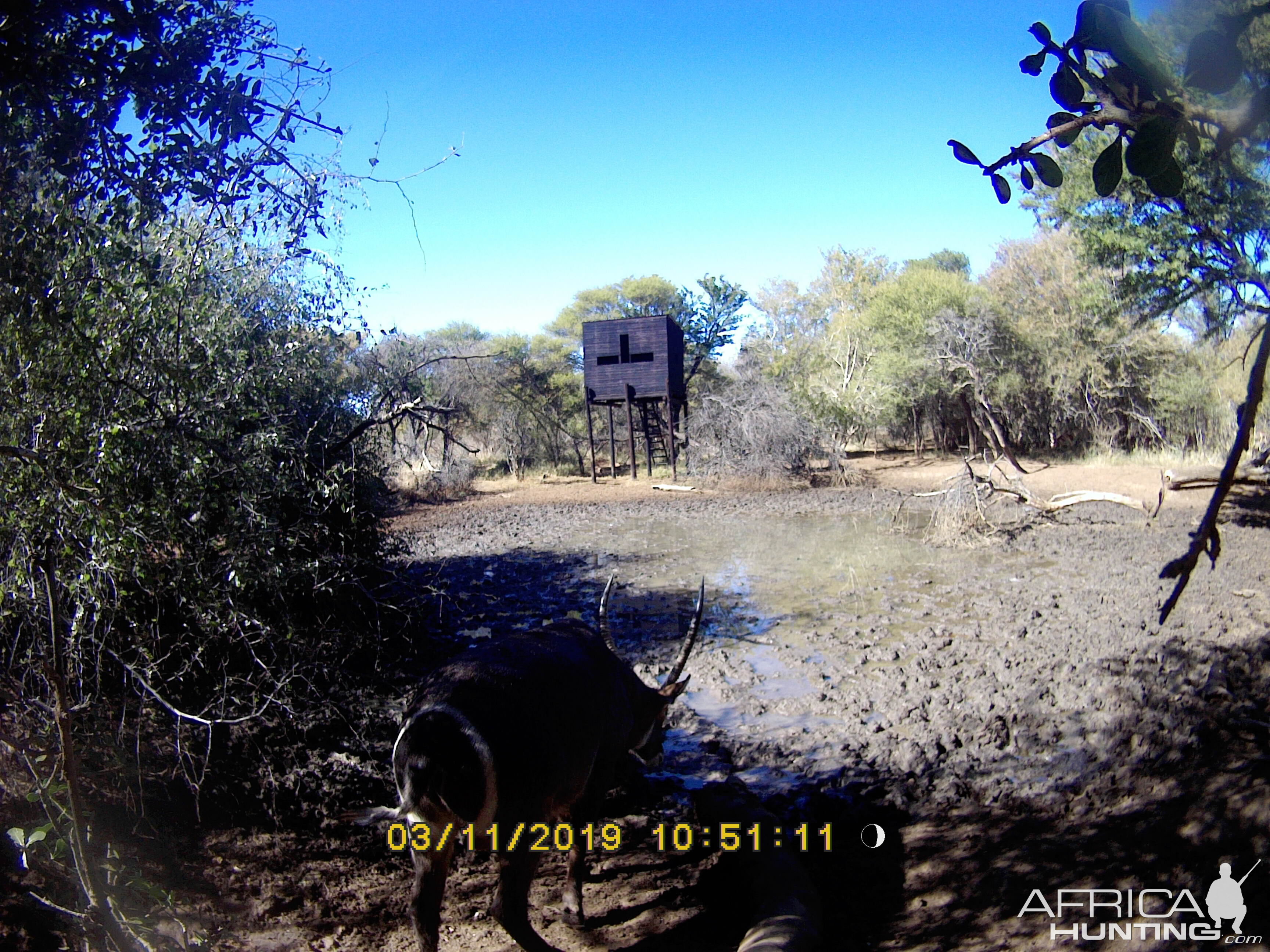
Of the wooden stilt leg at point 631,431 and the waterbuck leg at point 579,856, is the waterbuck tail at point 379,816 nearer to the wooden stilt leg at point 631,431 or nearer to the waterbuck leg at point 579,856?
the waterbuck leg at point 579,856

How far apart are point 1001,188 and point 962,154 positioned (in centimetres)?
19

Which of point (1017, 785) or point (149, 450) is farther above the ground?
point (149, 450)

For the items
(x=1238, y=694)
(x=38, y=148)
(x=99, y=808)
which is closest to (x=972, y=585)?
(x=1238, y=694)

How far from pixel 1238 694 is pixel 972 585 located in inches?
204

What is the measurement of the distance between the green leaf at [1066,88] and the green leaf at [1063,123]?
0.07m

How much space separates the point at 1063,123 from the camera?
2.17 metres

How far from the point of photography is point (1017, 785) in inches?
191

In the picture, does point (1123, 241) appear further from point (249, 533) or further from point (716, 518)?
point (249, 533)

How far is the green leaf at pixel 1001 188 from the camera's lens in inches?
82.2

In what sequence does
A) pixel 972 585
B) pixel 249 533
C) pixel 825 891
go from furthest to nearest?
pixel 972 585 < pixel 249 533 < pixel 825 891

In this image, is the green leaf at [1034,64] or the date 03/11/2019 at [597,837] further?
the date 03/11/2019 at [597,837]

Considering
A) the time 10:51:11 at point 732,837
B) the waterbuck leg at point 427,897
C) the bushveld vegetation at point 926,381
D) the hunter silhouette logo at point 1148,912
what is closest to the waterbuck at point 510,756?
the waterbuck leg at point 427,897

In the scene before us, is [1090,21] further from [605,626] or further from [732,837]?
[732,837]

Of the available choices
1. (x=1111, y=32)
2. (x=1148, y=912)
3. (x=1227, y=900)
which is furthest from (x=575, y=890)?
(x=1111, y=32)
